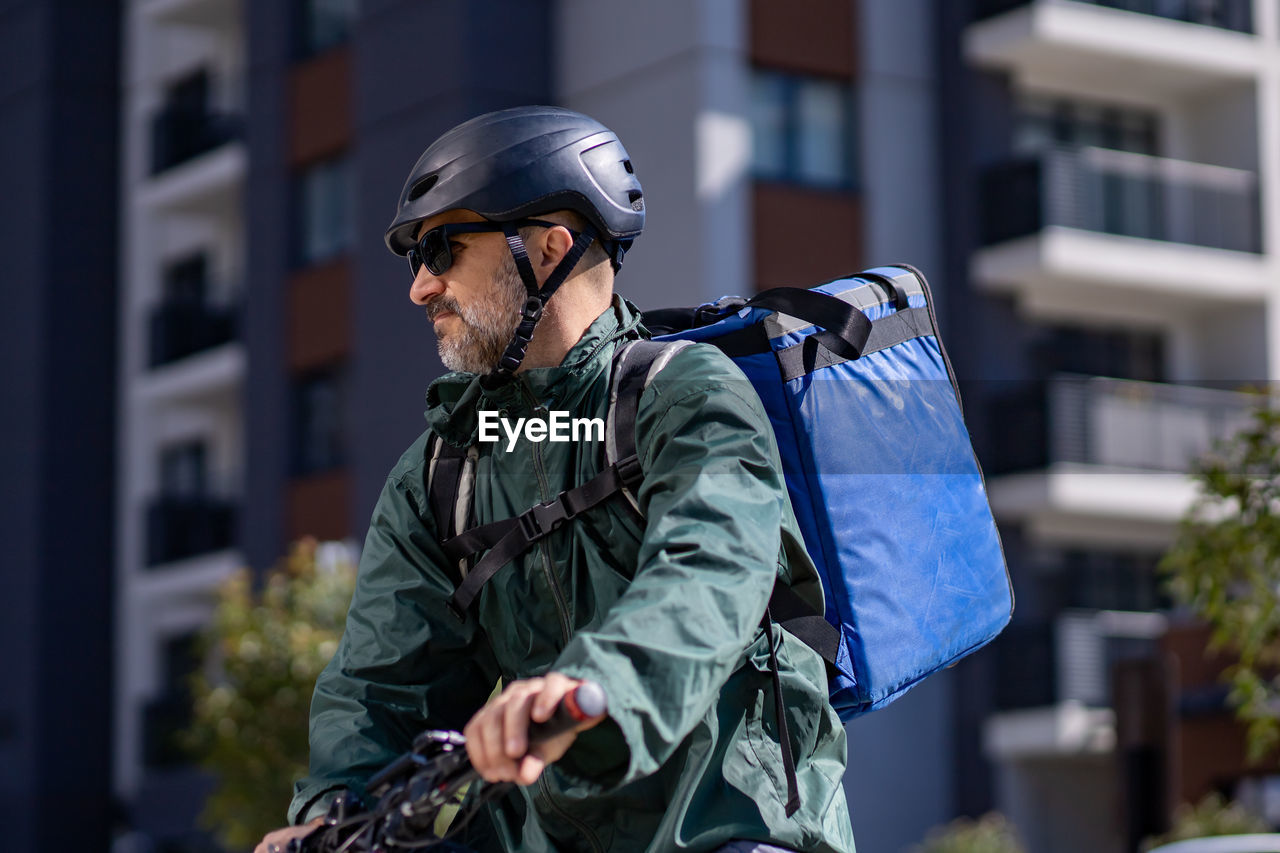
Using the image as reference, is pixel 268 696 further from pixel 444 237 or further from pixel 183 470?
pixel 444 237

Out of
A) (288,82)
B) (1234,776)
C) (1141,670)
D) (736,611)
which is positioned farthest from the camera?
(288,82)

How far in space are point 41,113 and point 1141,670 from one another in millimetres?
23714

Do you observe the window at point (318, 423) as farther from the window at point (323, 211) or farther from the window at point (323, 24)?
the window at point (323, 24)

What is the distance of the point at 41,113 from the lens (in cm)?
3331

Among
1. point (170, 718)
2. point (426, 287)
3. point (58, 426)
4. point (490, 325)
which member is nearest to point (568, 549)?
point (490, 325)

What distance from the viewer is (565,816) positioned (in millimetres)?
2887

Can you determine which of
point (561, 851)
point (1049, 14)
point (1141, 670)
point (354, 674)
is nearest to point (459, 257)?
point (354, 674)

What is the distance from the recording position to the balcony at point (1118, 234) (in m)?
24.0

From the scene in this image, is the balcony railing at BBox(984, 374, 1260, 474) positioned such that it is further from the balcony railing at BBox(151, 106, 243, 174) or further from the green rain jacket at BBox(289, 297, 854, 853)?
the green rain jacket at BBox(289, 297, 854, 853)

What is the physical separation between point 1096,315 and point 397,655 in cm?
2291

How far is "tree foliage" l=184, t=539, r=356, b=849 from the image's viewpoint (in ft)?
60.5

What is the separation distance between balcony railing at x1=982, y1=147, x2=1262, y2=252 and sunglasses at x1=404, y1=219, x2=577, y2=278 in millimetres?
21354

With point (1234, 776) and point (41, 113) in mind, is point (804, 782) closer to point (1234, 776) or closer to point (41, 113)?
point (1234, 776)

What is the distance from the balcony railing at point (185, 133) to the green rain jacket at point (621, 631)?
28.8 metres
